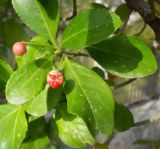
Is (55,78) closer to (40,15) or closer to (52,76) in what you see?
(52,76)

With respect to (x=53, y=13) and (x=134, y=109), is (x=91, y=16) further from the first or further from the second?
(x=134, y=109)

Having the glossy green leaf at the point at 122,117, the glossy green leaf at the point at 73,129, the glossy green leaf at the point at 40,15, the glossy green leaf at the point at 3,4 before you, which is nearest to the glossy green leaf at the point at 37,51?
the glossy green leaf at the point at 40,15

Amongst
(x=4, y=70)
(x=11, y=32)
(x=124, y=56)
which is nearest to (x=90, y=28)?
(x=124, y=56)

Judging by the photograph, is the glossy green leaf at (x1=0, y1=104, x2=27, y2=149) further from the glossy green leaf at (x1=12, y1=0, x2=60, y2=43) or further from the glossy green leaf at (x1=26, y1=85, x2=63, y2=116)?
the glossy green leaf at (x1=12, y1=0, x2=60, y2=43)

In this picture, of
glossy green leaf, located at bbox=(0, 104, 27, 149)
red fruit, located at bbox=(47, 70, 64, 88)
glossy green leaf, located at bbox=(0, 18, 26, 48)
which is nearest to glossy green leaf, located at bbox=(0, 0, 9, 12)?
glossy green leaf, located at bbox=(0, 18, 26, 48)

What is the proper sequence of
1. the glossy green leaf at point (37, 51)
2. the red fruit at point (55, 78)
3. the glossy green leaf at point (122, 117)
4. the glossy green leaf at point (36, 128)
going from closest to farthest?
1. the red fruit at point (55, 78)
2. the glossy green leaf at point (37, 51)
3. the glossy green leaf at point (36, 128)
4. the glossy green leaf at point (122, 117)

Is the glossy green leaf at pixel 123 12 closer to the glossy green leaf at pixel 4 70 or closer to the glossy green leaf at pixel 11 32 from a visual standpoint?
the glossy green leaf at pixel 11 32
